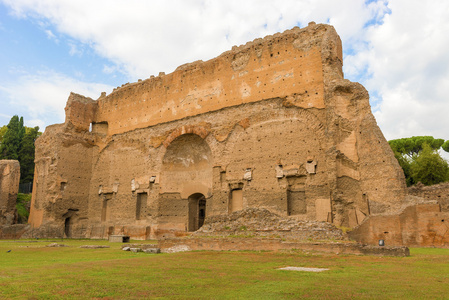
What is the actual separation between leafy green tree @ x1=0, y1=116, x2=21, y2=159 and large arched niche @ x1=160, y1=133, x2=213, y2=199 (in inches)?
772

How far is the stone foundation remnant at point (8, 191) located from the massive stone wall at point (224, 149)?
57.1 inches

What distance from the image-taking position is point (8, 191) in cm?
2234

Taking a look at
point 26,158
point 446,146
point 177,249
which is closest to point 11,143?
point 26,158

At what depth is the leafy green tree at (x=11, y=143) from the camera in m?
32.2

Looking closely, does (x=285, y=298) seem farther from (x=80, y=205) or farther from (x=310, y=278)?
(x=80, y=205)

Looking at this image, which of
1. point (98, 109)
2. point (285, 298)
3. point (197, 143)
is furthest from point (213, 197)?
point (285, 298)

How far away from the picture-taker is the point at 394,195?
12.4 m

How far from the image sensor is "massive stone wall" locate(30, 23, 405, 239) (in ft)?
44.9

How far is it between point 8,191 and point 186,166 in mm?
11324

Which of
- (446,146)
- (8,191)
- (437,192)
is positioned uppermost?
(446,146)

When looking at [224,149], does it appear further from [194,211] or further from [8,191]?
[8,191]

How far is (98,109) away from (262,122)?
12.2 metres

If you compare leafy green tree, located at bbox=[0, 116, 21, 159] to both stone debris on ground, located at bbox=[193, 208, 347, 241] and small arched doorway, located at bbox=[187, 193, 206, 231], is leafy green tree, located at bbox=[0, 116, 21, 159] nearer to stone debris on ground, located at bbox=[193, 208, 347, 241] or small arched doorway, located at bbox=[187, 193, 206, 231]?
small arched doorway, located at bbox=[187, 193, 206, 231]

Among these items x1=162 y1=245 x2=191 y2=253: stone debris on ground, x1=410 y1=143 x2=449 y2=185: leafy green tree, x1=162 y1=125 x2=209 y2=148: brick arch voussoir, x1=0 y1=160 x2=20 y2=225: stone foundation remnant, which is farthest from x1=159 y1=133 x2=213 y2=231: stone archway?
x1=410 y1=143 x2=449 y2=185: leafy green tree
